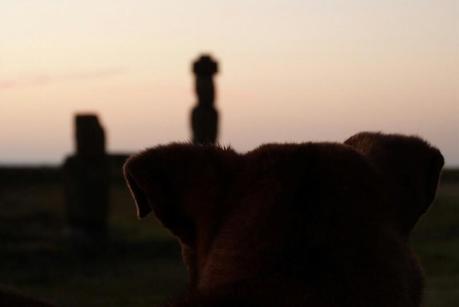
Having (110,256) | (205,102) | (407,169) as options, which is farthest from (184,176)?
(205,102)

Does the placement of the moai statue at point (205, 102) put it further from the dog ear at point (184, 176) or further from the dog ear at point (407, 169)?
the dog ear at point (184, 176)

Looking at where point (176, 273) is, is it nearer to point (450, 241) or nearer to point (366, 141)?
point (450, 241)

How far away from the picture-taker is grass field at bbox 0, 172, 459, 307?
11.7 m

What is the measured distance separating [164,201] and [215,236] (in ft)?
0.43

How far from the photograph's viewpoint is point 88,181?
16.0m

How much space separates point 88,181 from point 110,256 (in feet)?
4.40

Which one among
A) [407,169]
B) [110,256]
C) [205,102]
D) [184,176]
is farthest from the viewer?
[205,102]

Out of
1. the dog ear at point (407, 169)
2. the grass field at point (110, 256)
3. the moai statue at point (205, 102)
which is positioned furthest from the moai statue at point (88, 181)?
the dog ear at point (407, 169)

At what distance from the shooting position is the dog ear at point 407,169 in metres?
2.39

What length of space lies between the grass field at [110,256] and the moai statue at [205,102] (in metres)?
1.47

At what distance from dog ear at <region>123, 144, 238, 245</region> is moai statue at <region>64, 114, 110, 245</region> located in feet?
44.6

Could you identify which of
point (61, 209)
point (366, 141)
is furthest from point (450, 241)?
point (366, 141)

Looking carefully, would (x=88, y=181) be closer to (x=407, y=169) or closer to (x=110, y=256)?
(x=110, y=256)

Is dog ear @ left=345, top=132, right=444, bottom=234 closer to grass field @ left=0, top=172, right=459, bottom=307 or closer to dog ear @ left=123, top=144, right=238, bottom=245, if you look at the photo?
dog ear @ left=123, top=144, right=238, bottom=245
